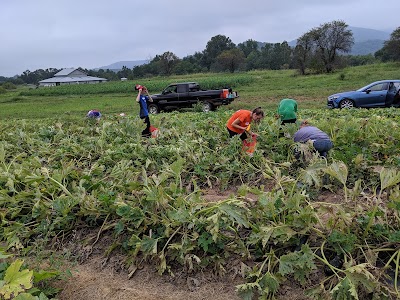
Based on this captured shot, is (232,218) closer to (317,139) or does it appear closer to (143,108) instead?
(317,139)

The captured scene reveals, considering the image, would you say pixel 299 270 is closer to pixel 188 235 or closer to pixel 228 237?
pixel 228 237

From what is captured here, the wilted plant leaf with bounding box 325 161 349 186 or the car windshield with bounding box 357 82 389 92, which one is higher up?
the wilted plant leaf with bounding box 325 161 349 186

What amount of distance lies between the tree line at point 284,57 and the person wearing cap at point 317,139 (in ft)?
108

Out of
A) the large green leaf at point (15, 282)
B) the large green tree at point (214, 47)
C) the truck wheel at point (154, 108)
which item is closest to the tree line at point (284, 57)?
the large green tree at point (214, 47)

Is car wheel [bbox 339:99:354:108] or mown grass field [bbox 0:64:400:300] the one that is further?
car wheel [bbox 339:99:354:108]

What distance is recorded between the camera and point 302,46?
135ft

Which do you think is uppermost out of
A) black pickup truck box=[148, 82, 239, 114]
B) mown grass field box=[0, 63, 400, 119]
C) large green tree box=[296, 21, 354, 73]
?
large green tree box=[296, 21, 354, 73]

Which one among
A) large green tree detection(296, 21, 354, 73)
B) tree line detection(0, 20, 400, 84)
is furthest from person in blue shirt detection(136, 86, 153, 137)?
large green tree detection(296, 21, 354, 73)

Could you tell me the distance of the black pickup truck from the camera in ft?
64.8

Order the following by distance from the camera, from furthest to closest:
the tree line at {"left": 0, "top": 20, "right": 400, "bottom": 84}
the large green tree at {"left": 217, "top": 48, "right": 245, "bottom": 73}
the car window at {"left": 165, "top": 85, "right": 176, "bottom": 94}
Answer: the large green tree at {"left": 217, "top": 48, "right": 245, "bottom": 73} < the tree line at {"left": 0, "top": 20, "right": 400, "bottom": 84} < the car window at {"left": 165, "top": 85, "right": 176, "bottom": 94}

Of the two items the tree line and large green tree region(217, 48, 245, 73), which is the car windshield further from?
large green tree region(217, 48, 245, 73)

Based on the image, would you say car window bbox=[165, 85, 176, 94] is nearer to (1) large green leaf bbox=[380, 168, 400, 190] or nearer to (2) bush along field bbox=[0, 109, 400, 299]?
(2) bush along field bbox=[0, 109, 400, 299]

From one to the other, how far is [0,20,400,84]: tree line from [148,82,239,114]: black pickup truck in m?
19.9

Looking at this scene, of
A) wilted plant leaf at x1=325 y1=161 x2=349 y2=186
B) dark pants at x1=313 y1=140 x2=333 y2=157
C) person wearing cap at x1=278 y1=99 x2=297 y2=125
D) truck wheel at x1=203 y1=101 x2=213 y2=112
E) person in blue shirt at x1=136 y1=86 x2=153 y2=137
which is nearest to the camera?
wilted plant leaf at x1=325 y1=161 x2=349 y2=186
